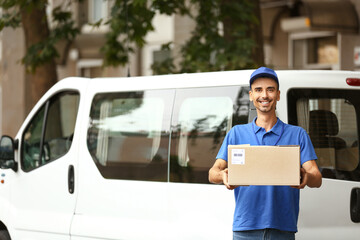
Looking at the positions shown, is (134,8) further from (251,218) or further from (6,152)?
(251,218)

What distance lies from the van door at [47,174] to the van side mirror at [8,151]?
0.07 meters

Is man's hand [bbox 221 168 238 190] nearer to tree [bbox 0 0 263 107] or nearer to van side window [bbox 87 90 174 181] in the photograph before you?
van side window [bbox 87 90 174 181]

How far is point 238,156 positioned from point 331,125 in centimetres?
157

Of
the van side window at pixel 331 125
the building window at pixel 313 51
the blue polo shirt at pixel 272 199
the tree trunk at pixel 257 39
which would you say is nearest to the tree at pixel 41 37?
the tree trunk at pixel 257 39

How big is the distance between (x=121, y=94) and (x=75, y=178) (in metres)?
0.80

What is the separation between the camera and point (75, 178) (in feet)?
20.7

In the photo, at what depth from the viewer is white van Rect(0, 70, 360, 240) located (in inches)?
204

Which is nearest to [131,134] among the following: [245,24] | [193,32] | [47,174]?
[47,174]

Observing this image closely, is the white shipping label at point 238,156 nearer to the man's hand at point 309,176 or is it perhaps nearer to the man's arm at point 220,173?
the man's arm at point 220,173

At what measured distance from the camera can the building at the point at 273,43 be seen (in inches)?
583

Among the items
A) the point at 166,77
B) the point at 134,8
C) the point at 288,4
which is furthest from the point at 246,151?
the point at 288,4

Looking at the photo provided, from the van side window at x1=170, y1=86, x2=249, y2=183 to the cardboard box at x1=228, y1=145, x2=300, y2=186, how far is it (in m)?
1.56

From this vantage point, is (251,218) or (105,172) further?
(105,172)

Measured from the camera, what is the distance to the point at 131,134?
239 inches
